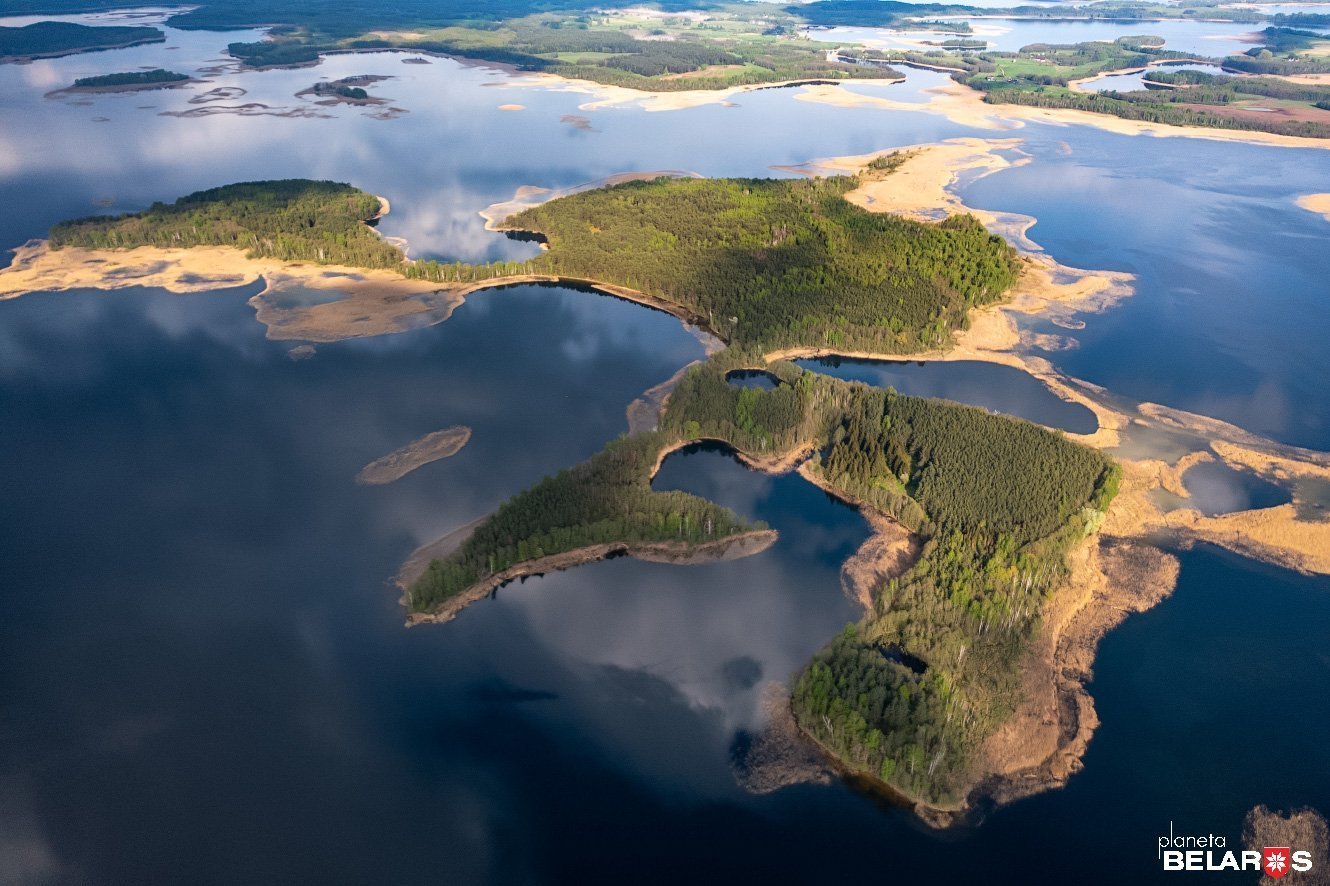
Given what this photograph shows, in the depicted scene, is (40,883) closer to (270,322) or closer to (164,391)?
(164,391)

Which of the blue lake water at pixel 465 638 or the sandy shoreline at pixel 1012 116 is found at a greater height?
the sandy shoreline at pixel 1012 116

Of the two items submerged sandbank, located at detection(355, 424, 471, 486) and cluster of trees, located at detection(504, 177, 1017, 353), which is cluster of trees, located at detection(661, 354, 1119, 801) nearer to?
cluster of trees, located at detection(504, 177, 1017, 353)

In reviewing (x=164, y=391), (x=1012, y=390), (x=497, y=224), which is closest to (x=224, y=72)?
(x=497, y=224)

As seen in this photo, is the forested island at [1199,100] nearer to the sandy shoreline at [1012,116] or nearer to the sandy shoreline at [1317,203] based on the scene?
the sandy shoreline at [1012,116]

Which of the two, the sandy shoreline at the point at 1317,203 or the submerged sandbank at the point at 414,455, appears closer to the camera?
the submerged sandbank at the point at 414,455

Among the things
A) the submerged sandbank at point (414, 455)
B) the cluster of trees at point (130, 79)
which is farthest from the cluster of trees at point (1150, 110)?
the cluster of trees at point (130, 79)
